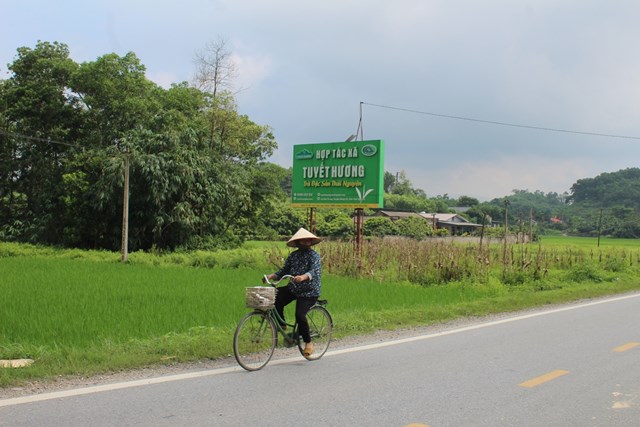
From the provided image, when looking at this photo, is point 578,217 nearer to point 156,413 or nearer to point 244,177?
point 244,177

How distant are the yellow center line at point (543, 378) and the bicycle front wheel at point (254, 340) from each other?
2.96 meters

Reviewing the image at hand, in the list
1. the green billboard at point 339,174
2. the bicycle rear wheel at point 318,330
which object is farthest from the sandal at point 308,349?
the green billboard at point 339,174

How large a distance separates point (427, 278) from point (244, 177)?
80.7ft

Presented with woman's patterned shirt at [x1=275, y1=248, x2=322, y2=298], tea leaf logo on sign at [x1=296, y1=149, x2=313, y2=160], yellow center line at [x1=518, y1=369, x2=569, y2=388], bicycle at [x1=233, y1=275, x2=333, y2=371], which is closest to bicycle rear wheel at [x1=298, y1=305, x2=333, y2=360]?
bicycle at [x1=233, y1=275, x2=333, y2=371]

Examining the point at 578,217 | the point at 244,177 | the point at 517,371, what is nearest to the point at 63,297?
the point at 517,371

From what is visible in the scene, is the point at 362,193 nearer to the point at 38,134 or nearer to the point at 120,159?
the point at 120,159

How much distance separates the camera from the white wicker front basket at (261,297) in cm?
666

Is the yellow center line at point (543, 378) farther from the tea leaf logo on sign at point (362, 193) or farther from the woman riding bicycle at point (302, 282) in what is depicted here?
the tea leaf logo on sign at point (362, 193)

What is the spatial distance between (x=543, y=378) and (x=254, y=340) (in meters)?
3.39

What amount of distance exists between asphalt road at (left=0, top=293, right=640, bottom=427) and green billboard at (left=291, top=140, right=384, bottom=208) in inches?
602

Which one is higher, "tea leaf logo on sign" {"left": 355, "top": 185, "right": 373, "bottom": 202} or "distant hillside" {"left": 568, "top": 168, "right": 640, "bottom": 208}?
"distant hillside" {"left": 568, "top": 168, "right": 640, "bottom": 208}

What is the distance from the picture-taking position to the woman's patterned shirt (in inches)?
283

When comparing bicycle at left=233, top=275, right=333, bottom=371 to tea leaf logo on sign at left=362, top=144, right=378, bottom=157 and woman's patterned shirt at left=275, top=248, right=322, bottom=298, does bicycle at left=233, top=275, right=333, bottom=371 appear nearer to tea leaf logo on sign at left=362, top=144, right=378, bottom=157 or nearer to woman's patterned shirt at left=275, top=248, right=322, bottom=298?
woman's patterned shirt at left=275, top=248, right=322, bottom=298

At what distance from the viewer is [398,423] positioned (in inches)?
185
